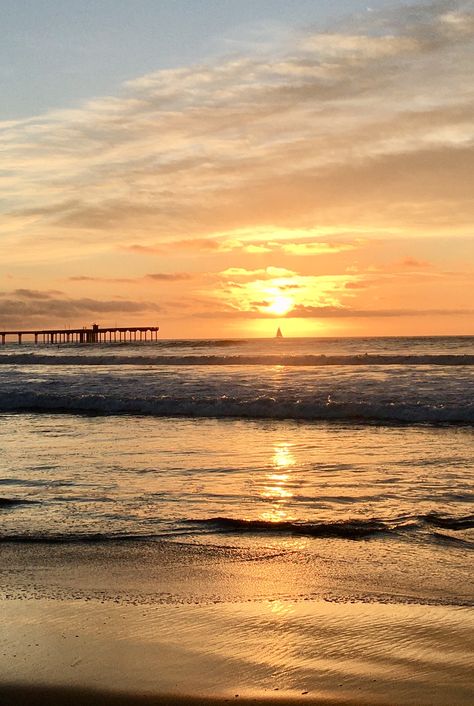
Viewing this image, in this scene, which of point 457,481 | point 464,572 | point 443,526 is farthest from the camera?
point 457,481

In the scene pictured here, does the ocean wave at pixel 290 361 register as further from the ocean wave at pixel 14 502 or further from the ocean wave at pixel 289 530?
the ocean wave at pixel 289 530

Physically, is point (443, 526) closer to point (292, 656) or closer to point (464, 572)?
point (464, 572)

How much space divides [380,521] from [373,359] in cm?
4331

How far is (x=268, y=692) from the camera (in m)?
4.13

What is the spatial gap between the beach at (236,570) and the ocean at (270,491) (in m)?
0.03

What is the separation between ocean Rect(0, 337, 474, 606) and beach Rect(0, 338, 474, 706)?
33 mm

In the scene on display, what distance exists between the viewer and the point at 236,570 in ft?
20.9

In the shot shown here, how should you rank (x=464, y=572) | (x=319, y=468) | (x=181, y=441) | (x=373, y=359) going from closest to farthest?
1. (x=464, y=572)
2. (x=319, y=468)
3. (x=181, y=441)
4. (x=373, y=359)

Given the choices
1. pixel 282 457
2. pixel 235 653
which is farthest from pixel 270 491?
pixel 235 653

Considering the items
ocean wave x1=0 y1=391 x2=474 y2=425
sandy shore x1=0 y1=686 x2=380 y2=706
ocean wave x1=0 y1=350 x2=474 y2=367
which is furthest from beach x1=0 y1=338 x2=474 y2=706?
ocean wave x1=0 y1=350 x2=474 y2=367

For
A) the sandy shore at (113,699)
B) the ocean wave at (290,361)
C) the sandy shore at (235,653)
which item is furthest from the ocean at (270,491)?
the ocean wave at (290,361)

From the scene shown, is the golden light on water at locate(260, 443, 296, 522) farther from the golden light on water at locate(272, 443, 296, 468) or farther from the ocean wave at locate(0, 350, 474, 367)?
the ocean wave at locate(0, 350, 474, 367)

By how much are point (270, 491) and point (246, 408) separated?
1179 centimetres

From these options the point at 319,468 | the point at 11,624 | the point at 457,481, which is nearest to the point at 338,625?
the point at 11,624
